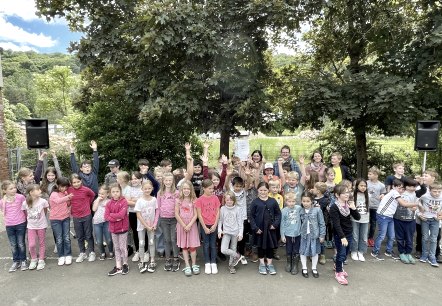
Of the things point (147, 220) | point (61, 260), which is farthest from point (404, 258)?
point (61, 260)

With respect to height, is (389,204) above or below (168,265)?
above

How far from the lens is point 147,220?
496 cm

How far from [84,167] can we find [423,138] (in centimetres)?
668

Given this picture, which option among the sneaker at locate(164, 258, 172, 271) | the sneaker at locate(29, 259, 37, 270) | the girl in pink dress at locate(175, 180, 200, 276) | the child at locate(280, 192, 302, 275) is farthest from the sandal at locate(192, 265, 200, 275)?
the sneaker at locate(29, 259, 37, 270)

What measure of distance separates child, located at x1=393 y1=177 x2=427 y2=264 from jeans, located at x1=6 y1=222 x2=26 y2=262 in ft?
20.3

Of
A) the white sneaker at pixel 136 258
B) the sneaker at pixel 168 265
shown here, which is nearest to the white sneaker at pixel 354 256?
the sneaker at pixel 168 265

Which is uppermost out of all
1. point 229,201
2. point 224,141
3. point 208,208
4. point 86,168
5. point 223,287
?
point 224,141

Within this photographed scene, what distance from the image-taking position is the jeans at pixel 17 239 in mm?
4965

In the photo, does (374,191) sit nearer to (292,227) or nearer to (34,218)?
(292,227)

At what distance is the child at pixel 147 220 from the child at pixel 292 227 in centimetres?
202

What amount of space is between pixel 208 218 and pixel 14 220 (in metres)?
3.10

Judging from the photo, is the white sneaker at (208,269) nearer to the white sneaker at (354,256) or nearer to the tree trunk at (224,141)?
the white sneaker at (354,256)

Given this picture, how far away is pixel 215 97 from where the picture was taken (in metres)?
8.27

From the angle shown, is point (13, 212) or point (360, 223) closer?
point (13, 212)
